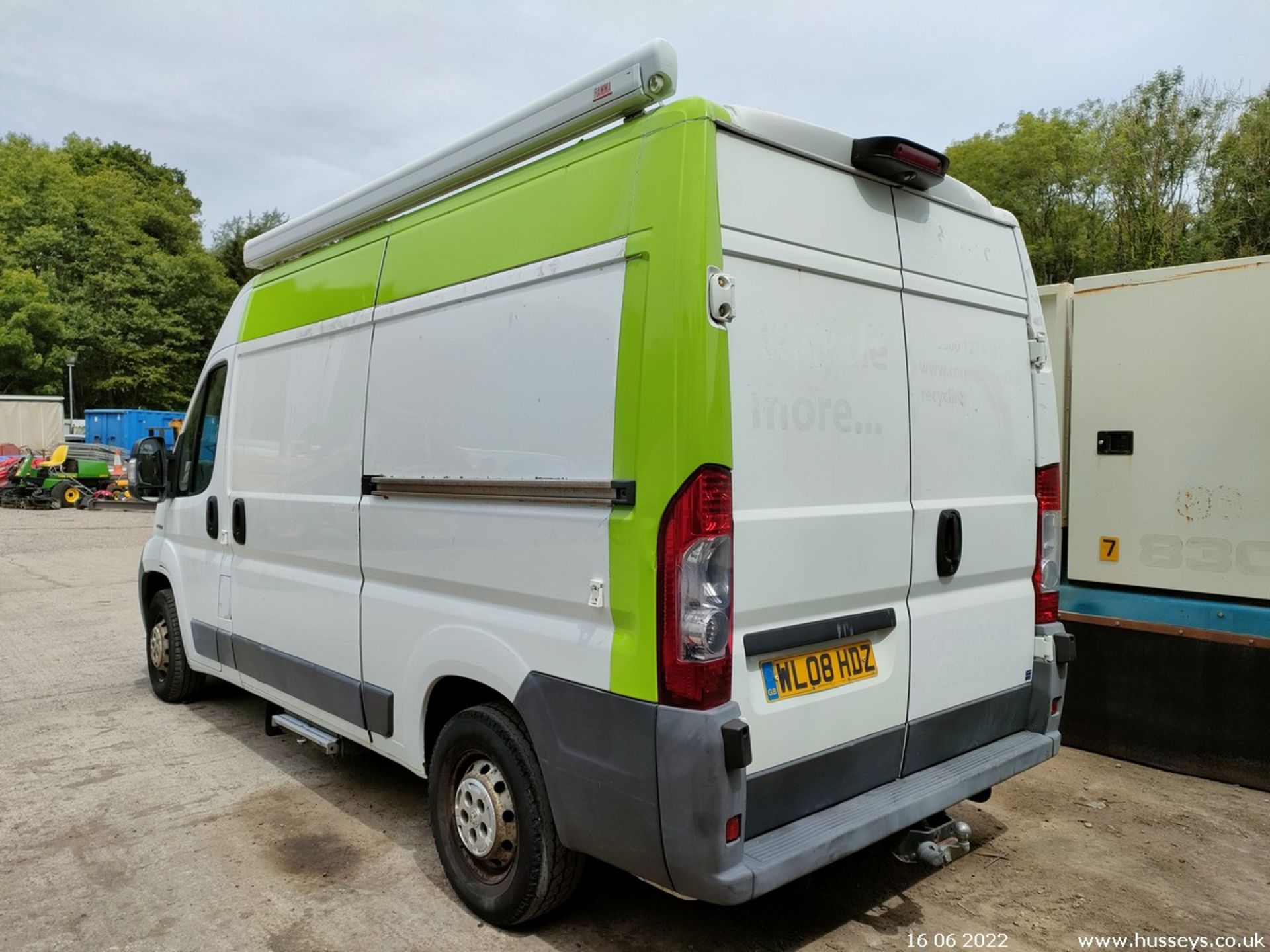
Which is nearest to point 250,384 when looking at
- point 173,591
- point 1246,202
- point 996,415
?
point 173,591

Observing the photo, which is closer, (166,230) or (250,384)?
(250,384)

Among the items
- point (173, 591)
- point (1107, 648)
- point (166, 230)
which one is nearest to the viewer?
point (1107, 648)

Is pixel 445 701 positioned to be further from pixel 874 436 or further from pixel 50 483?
pixel 50 483

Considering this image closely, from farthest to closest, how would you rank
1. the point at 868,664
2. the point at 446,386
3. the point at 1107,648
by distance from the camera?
the point at 1107,648 < the point at 446,386 < the point at 868,664

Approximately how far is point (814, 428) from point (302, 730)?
2948 mm

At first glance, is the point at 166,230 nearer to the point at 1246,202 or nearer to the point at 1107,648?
the point at 1246,202

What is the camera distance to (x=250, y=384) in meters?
4.76

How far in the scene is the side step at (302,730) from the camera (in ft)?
13.5

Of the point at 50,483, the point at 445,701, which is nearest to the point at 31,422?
the point at 50,483

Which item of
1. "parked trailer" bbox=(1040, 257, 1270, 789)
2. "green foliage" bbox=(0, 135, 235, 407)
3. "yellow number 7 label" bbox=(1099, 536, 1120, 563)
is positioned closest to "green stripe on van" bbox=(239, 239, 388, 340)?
"parked trailer" bbox=(1040, 257, 1270, 789)

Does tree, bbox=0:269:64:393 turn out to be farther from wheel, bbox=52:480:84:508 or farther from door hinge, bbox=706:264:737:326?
door hinge, bbox=706:264:737:326

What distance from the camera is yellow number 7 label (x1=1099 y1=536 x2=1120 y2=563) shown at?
4.91 meters

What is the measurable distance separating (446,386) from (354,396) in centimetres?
73

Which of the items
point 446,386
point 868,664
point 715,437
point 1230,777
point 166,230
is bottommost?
point 1230,777
